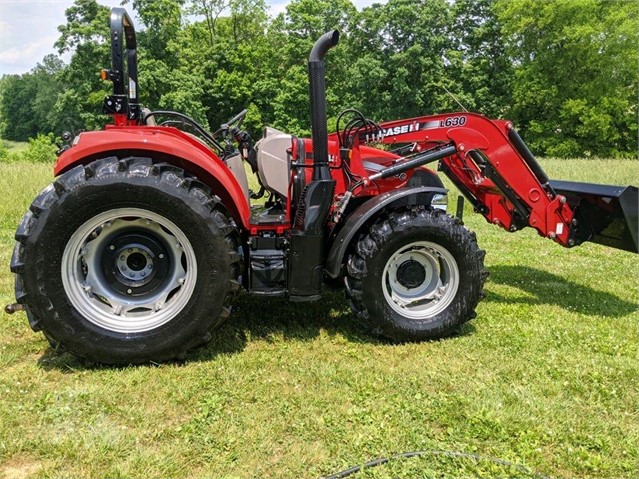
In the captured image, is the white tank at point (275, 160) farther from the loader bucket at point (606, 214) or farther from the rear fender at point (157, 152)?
the loader bucket at point (606, 214)

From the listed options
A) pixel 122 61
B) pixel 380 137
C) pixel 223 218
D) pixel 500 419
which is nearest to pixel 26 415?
pixel 223 218

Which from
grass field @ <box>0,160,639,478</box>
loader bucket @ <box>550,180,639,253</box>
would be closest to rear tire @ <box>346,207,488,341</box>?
grass field @ <box>0,160,639,478</box>

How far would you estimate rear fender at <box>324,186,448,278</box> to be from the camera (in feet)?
12.4

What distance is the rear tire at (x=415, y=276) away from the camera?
12.5 ft

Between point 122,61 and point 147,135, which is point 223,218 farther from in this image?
point 122,61

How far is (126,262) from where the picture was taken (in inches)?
140

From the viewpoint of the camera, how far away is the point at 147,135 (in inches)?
136

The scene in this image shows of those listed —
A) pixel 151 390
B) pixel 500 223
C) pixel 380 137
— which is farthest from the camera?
pixel 500 223

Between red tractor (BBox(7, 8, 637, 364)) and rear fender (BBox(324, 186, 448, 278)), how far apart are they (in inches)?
0.5

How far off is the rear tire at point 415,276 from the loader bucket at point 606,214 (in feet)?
4.63

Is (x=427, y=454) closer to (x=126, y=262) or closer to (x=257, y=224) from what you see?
(x=257, y=224)

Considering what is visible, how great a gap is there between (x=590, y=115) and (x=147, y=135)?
114ft

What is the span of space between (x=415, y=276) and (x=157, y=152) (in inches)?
84.6

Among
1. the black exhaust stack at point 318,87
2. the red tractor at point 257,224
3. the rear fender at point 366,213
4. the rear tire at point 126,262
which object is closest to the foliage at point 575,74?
the red tractor at point 257,224
